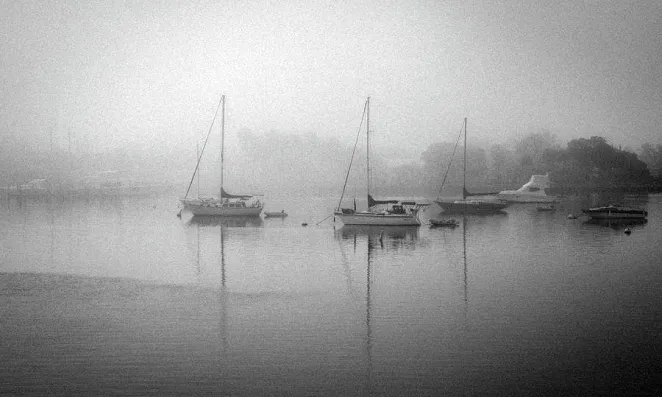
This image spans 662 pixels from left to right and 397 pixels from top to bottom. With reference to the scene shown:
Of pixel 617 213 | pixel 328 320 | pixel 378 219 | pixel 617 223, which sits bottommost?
pixel 328 320

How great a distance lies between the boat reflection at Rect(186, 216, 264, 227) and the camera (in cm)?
5647

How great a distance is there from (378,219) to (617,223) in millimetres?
28736

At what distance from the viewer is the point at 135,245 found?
38906 millimetres

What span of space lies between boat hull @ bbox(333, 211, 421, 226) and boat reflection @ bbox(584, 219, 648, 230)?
21084 millimetres

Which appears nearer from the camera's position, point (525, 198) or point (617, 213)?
point (617, 213)

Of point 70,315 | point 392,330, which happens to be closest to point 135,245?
point 70,315

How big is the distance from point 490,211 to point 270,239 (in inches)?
1755

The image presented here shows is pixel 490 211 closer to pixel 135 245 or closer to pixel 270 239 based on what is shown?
pixel 270 239

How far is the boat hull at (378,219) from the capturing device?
52.2 metres

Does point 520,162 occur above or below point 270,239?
above

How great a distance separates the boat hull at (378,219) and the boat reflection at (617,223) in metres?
21.1

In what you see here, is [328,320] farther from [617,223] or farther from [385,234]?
[617,223]

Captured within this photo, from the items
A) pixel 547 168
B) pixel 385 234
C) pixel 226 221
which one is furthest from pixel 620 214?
pixel 547 168

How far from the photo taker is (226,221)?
198 ft
